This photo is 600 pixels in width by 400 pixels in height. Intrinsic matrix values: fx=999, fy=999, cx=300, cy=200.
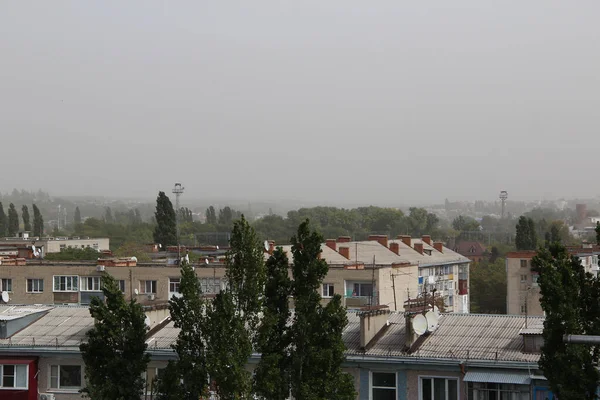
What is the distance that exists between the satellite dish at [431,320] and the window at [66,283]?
33814 mm

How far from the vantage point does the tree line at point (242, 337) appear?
74.4ft

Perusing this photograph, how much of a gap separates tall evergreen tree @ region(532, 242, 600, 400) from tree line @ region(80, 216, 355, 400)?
4.58 m

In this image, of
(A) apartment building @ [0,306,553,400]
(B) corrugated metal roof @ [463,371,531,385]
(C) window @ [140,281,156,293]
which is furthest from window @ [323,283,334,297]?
(B) corrugated metal roof @ [463,371,531,385]

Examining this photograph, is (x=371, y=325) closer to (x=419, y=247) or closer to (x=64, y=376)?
(x=64, y=376)

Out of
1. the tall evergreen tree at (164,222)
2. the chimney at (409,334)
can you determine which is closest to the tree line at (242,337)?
the chimney at (409,334)

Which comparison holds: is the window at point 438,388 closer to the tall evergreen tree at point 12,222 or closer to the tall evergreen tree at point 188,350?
the tall evergreen tree at point 188,350

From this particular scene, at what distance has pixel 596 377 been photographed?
67.1ft

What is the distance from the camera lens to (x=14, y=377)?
2792 centimetres

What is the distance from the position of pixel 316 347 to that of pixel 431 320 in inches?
181

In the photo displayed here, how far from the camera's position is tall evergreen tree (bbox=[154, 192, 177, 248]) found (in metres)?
97.1

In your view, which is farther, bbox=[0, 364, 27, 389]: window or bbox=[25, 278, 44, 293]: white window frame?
bbox=[25, 278, 44, 293]: white window frame

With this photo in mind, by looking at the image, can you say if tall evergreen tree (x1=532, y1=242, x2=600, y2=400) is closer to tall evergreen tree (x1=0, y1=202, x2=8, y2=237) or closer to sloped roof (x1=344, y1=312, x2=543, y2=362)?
sloped roof (x1=344, y1=312, x2=543, y2=362)

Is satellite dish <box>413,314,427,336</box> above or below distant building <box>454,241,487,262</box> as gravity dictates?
above

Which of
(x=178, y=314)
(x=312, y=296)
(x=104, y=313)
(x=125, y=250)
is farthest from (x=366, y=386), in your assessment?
(x=125, y=250)
